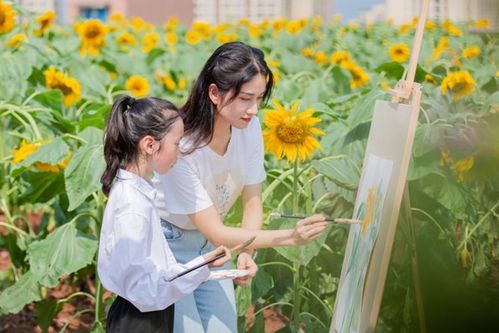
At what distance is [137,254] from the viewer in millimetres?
1601

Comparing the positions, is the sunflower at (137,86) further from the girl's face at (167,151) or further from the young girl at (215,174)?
the girl's face at (167,151)

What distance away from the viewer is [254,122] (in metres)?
A: 2.00

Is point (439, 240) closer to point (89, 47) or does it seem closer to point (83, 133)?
point (83, 133)

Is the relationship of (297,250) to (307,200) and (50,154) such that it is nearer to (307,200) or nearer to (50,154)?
(307,200)

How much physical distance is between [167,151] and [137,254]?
0.19m

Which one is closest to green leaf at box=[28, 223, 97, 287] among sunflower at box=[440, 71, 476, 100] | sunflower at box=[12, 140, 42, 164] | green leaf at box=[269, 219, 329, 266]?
sunflower at box=[12, 140, 42, 164]

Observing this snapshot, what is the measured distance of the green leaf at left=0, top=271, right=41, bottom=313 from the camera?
2551 millimetres

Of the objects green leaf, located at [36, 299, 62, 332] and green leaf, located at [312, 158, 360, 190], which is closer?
green leaf, located at [312, 158, 360, 190]

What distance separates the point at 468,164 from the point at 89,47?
14.4 feet

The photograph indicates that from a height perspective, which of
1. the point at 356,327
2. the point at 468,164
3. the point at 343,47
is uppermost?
the point at 468,164

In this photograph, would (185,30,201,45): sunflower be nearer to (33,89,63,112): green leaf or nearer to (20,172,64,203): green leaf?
(33,89,63,112): green leaf

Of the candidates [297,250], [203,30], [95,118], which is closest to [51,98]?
[95,118]

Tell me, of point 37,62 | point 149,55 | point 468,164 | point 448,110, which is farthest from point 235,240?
point 149,55

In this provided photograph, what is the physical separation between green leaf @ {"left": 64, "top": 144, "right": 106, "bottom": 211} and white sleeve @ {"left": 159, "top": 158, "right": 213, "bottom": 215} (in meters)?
0.51
